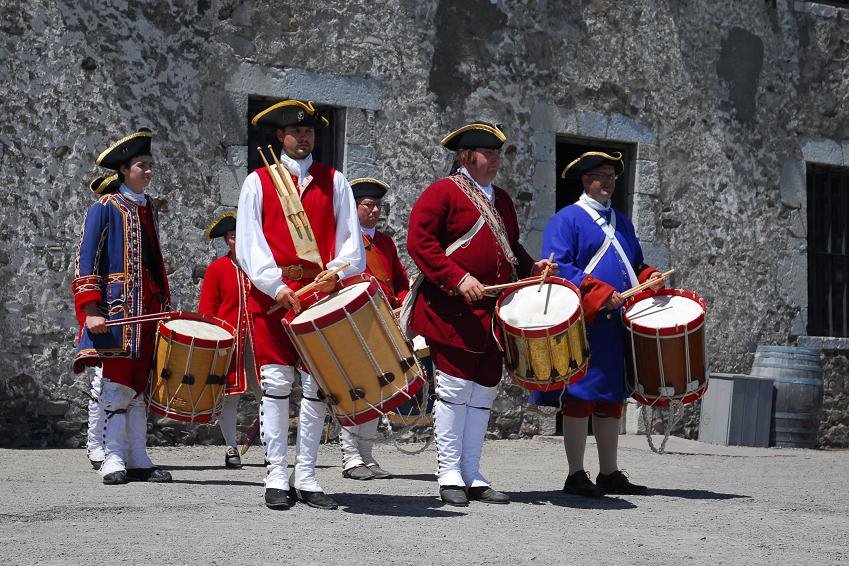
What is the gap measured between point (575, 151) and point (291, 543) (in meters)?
7.11

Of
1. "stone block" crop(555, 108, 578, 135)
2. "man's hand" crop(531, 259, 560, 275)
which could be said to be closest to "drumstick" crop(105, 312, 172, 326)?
"man's hand" crop(531, 259, 560, 275)

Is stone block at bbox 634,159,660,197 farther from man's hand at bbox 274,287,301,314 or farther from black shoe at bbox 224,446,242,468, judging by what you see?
man's hand at bbox 274,287,301,314

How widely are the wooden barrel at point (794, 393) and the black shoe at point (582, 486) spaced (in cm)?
516

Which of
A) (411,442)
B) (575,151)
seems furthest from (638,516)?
(575,151)

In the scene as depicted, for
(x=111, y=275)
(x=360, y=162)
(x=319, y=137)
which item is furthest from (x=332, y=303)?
(x=319, y=137)

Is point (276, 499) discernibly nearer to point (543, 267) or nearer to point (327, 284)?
point (327, 284)

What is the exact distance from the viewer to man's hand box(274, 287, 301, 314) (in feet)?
17.6

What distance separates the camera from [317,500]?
5.62 meters

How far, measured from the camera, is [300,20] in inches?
381

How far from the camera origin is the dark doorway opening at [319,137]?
967cm

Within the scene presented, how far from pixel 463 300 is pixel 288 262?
894mm

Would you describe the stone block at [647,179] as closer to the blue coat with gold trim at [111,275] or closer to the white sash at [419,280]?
the white sash at [419,280]

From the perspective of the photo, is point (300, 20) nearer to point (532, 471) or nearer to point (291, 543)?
point (532, 471)

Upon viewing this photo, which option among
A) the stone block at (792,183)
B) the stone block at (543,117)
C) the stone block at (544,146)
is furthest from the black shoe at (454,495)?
the stone block at (792,183)
